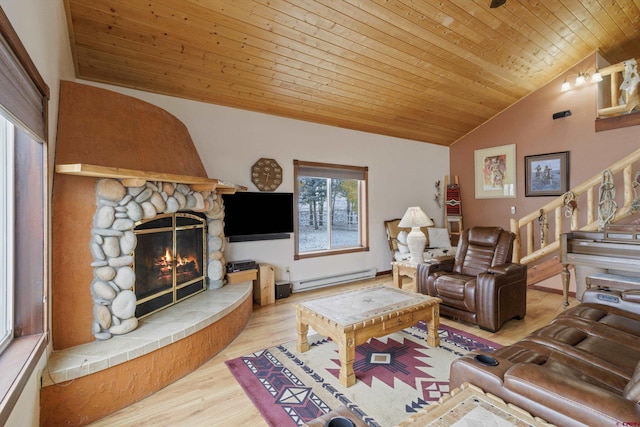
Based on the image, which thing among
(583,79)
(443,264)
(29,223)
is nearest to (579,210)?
(583,79)

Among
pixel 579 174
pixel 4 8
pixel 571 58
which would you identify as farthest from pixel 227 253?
pixel 571 58

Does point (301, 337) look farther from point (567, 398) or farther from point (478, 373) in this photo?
point (567, 398)

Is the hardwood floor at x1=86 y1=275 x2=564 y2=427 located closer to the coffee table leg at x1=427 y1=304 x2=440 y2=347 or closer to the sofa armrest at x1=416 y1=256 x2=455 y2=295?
the sofa armrest at x1=416 y1=256 x2=455 y2=295

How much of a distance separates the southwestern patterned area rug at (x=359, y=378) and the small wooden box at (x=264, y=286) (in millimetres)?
1217

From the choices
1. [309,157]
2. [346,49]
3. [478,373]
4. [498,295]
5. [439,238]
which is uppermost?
[346,49]

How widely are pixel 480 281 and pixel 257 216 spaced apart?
287 cm

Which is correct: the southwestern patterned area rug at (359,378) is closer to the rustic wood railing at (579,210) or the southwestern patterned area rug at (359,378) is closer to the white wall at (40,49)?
the white wall at (40,49)

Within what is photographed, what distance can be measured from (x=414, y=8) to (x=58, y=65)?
3.31 m

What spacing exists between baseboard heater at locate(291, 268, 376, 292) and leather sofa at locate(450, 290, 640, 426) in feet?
10.6

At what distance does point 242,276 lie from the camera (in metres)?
3.88

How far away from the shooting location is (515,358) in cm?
168

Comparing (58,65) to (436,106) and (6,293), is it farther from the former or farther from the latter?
(436,106)

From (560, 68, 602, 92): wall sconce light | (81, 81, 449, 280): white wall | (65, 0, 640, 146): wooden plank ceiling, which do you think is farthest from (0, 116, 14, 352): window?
(560, 68, 602, 92): wall sconce light

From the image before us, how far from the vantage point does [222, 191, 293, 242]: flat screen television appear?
4.12 meters
